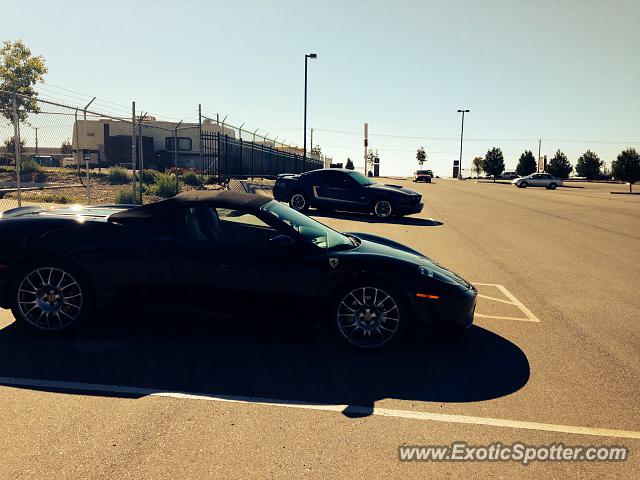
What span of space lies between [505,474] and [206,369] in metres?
2.34

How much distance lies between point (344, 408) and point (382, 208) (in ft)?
42.5

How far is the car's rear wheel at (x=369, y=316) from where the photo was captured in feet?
15.1

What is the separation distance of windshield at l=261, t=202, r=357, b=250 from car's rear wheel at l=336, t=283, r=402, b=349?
0.57 metres

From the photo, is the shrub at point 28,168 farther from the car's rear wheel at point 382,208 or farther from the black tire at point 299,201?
the car's rear wheel at point 382,208

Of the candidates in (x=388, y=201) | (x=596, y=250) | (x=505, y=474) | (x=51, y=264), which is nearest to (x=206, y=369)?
(x=51, y=264)

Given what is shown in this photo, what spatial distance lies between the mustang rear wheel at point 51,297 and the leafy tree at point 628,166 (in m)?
49.7

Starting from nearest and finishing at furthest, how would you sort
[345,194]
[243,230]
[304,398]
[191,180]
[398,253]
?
1. [304,398]
2. [243,230]
3. [398,253]
4. [345,194]
5. [191,180]

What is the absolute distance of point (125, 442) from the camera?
10.2ft

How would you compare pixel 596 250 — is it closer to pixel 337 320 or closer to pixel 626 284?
pixel 626 284

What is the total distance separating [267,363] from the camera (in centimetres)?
440

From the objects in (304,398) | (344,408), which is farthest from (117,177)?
(344,408)

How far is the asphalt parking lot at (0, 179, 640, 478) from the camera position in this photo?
2963mm

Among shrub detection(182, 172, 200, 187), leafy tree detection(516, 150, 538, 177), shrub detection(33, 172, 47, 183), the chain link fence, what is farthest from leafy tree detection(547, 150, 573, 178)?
shrub detection(33, 172, 47, 183)

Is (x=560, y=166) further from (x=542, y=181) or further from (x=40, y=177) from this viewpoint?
(x=40, y=177)
